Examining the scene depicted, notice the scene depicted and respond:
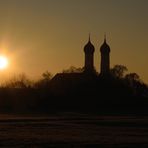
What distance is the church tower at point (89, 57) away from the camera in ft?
530

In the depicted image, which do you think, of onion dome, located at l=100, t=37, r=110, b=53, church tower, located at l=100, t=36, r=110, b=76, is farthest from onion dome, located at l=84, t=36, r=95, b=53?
church tower, located at l=100, t=36, r=110, b=76

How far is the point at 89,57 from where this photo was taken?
165m

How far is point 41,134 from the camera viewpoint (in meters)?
55.4

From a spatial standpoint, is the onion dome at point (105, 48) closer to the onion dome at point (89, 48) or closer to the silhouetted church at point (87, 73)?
the silhouetted church at point (87, 73)

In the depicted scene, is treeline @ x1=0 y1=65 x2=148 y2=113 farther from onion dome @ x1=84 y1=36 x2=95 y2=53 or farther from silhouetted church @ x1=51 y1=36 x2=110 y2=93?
onion dome @ x1=84 y1=36 x2=95 y2=53

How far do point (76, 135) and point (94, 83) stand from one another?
3437 inches

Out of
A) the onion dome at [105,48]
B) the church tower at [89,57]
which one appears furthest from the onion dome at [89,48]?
the onion dome at [105,48]

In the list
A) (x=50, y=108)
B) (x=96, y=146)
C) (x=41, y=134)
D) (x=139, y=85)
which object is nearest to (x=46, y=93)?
(x=50, y=108)

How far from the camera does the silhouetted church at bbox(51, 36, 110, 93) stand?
5719 inches

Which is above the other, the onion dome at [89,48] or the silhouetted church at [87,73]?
the onion dome at [89,48]

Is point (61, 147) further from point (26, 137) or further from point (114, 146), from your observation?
point (26, 137)

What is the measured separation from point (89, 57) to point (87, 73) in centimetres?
952

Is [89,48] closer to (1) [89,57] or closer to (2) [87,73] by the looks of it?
(1) [89,57]

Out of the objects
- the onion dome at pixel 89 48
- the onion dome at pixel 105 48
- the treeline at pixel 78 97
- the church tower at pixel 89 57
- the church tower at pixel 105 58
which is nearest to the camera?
the treeline at pixel 78 97
